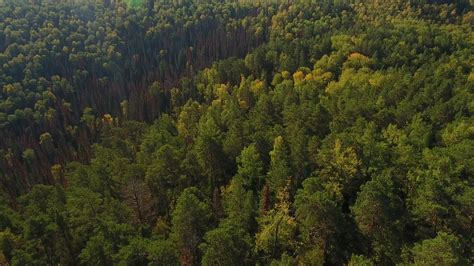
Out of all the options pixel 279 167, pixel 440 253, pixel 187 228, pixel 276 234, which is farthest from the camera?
pixel 279 167

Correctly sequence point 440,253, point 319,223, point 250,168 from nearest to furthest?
point 440,253 → point 319,223 → point 250,168

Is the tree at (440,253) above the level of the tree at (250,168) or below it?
above

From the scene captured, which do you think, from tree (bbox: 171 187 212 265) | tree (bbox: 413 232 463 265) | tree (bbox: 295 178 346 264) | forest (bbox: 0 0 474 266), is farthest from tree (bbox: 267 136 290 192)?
tree (bbox: 413 232 463 265)

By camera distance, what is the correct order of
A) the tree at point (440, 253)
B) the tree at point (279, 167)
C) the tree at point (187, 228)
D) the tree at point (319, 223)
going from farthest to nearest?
the tree at point (279, 167)
the tree at point (187, 228)
the tree at point (319, 223)
the tree at point (440, 253)

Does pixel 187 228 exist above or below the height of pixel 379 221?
below

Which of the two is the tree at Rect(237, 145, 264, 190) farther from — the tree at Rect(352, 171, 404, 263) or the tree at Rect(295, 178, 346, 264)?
the tree at Rect(352, 171, 404, 263)

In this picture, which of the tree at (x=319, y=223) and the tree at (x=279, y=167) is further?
the tree at (x=279, y=167)

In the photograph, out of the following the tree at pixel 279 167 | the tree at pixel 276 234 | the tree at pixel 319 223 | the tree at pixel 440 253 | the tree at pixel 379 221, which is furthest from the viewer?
the tree at pixel 279 167

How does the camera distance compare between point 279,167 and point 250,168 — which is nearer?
point 279,167

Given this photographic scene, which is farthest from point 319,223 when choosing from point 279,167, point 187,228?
point 187,228

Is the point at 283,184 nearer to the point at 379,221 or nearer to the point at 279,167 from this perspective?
the point at 279,167

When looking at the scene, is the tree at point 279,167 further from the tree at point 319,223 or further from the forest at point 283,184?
the tree at point 319,223

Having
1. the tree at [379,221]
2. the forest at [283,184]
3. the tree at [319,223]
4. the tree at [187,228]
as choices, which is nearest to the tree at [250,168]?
the forest at [283,184]

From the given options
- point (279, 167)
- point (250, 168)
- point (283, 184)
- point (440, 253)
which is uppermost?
point (440, 253)
